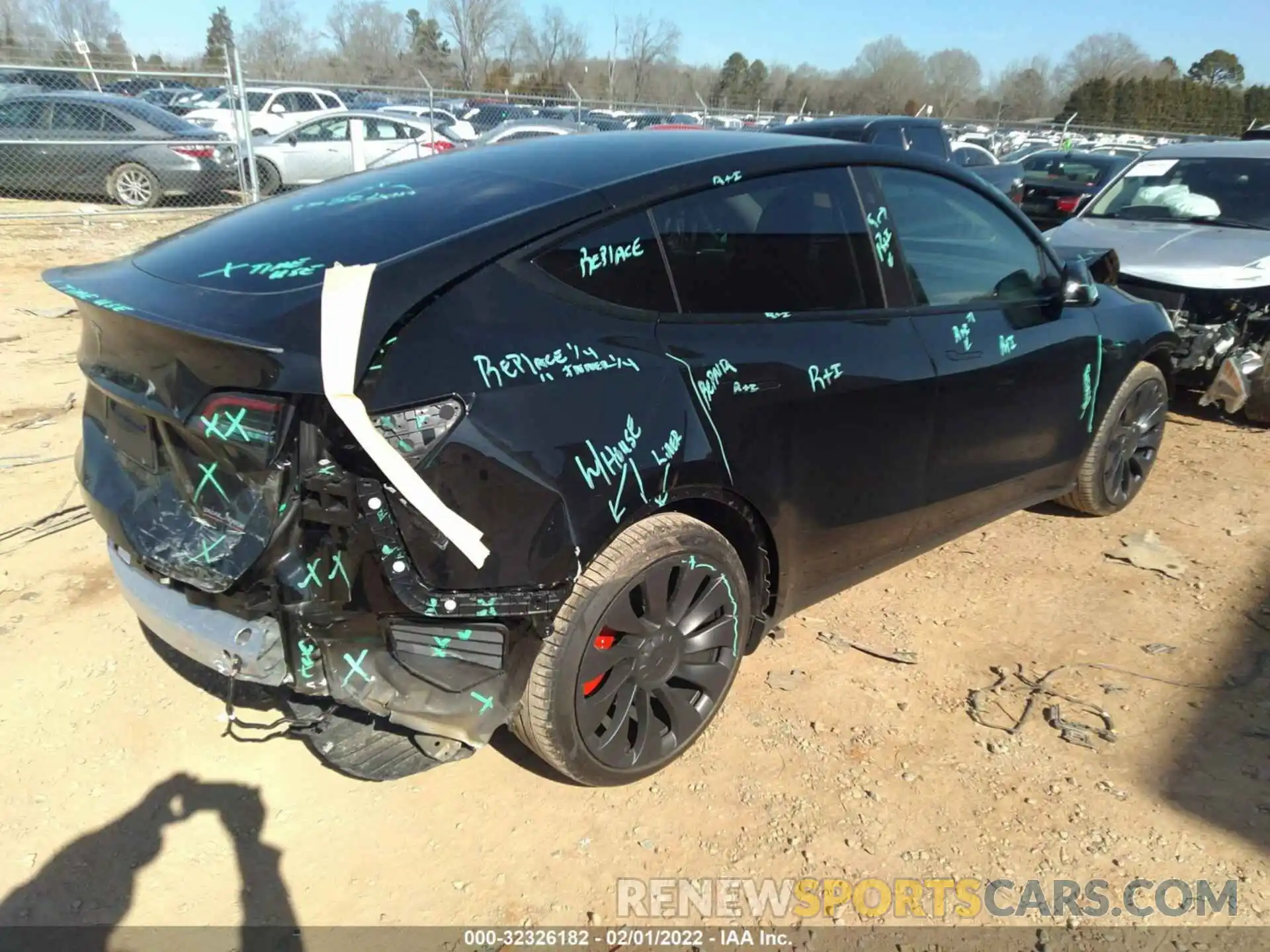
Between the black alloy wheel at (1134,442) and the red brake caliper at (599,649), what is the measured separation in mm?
2980

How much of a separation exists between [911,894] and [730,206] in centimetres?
197

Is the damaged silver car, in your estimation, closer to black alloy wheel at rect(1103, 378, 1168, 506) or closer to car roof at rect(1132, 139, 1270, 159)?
car roof at rect(1132, 139, 1270, 159)

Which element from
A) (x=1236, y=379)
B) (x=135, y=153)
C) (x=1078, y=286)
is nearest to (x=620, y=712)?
(x=1078, y=286)

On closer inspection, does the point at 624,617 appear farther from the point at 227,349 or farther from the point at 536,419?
the point at 227,349

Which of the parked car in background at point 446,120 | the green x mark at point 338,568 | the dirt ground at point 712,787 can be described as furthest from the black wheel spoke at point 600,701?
the parked car in background at point 446,120

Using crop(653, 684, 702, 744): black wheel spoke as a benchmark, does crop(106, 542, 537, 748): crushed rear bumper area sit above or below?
above

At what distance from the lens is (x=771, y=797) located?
8.73 ft

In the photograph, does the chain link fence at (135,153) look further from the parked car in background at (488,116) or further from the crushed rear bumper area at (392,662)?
the crushed rear bumper area at (392,662)

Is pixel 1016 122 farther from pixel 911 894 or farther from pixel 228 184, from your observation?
pixel 911 894

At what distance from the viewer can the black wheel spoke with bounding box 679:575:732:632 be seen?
8.53 feet

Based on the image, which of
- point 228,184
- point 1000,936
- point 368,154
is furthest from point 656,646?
point 368,154

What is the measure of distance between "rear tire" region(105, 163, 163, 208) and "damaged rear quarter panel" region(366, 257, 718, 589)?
12.7 meters

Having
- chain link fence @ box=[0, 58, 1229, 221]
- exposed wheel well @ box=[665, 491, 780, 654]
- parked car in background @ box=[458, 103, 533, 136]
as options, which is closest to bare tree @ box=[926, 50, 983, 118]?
parked car in background @ box=[458, 103, 533, 136]

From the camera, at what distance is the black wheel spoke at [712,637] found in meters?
2.62
